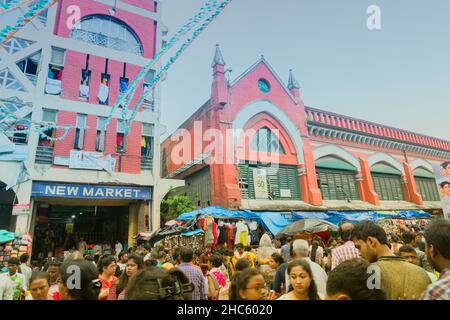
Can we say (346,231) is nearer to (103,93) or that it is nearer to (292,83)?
(103,93)

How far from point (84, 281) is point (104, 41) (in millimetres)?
15856

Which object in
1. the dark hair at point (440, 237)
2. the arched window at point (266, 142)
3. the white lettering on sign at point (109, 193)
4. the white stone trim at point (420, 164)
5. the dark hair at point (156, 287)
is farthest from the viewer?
the white stone trim at point (420, 164)

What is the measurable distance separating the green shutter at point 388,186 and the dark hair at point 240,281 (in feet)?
71.7

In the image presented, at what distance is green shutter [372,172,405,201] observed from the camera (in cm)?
2213

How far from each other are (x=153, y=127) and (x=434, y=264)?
47.9 feet

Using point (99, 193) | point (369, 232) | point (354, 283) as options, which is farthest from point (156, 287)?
point (99, 193)

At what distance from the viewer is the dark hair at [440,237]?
2398 millimetres

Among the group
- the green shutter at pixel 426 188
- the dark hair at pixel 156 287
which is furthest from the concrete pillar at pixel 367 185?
the dark hair at pixel 156 287

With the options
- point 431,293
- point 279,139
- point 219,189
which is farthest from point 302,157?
point 431,293

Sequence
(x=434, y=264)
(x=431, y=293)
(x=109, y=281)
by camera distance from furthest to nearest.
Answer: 1. (x=109, y=281)
2. (x=434, y=264)
3. (x=431, y=293)

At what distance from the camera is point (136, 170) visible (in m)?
14.6

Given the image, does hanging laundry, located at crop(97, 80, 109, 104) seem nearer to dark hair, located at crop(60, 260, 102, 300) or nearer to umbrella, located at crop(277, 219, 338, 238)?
umbrella, located at crop(277, 219, 338, 238)

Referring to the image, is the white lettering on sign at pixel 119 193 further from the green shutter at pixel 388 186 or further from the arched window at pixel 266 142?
the green shutter at pixel 388 186
